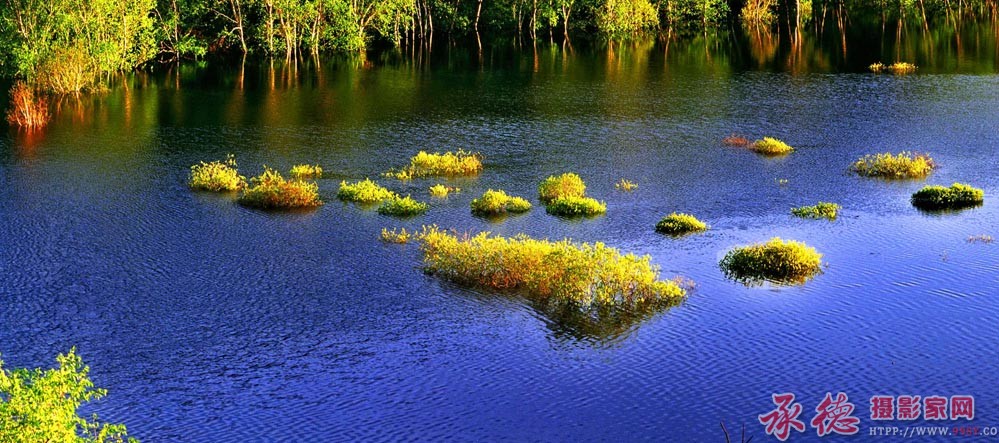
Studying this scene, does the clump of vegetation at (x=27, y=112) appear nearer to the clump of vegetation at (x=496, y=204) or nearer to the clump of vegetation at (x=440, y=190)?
the clump of vegetation at (x=440, y=190)

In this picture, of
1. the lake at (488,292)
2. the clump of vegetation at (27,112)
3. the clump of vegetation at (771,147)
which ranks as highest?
the clump of vegetation at (27,112)

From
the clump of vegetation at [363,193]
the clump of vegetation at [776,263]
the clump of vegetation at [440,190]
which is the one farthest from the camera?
the clump of vegetation at [440,190]

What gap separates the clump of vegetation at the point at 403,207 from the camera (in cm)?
6556

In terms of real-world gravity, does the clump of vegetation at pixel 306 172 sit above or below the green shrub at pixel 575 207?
above

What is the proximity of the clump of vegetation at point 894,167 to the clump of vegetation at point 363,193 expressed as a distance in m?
29.8

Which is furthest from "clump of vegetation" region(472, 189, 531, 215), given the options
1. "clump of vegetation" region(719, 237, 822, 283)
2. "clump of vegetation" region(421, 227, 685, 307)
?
"clump of vegetation" region(719, 237, 822, 283)

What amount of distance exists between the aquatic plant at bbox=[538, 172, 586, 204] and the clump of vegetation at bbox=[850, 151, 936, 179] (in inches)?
745

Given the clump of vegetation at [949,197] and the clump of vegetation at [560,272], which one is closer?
the clump of vegetation at [560,272]

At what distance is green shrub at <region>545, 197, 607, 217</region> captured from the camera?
212 feet

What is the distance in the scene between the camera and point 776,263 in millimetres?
53750

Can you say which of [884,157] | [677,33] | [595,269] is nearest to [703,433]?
[595,269]

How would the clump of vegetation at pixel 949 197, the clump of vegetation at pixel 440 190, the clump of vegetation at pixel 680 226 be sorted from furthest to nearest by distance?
the clump of vegetation at pixel 440 190, the clump of vegetation at pixel 949 197, the clump of vegetation at pixel 680 226

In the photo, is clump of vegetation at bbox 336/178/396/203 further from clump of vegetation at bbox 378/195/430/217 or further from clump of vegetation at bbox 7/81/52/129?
clump of vegetation at bbox 7/81/52/129

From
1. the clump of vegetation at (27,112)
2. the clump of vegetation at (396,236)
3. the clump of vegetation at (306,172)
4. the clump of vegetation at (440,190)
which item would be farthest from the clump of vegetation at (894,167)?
the clump of vegetation at (27,112)
